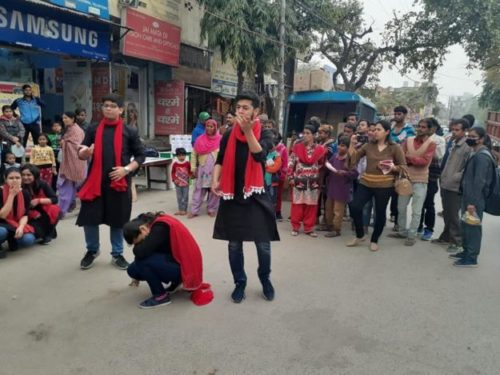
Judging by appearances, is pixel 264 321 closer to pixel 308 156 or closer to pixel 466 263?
pixel 466 263

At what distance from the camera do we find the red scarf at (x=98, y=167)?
12.6 feet

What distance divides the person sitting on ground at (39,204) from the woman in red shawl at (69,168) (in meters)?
1.19

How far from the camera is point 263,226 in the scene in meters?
3.34

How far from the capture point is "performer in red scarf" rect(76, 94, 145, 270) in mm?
3812

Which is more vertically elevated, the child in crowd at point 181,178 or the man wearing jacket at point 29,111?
the man wearing jacket at point 29,111

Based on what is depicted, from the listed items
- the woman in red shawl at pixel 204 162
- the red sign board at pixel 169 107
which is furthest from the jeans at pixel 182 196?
the red sign board at pixel 169 107

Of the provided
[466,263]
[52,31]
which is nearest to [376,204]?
[466,263]

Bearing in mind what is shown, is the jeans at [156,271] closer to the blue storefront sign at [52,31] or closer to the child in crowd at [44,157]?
the child in crowd at [44,157]

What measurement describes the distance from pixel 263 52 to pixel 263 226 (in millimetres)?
9901

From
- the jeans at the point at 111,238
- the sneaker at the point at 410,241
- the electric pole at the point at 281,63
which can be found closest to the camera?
the jeans at the point at 111,238

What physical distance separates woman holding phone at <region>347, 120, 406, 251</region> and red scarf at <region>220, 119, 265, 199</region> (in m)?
2.10

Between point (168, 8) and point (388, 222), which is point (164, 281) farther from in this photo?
point (168, 8)

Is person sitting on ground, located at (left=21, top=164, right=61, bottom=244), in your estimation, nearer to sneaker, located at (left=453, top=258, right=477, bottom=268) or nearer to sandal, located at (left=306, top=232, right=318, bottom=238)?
sandal, located at (left=306, top=232, right=318, bottom=238)

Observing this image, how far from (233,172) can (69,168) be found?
145 inches
